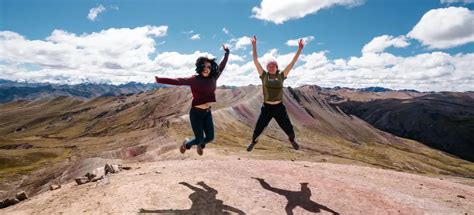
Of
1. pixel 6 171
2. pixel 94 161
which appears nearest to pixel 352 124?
pixel 6 171

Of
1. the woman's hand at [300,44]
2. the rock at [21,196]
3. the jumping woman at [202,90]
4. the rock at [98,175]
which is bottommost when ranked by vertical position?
the rock at [21,196]

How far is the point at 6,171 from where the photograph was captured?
353ft

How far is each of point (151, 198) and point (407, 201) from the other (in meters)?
9.85

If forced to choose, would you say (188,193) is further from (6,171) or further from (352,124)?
(352,124)

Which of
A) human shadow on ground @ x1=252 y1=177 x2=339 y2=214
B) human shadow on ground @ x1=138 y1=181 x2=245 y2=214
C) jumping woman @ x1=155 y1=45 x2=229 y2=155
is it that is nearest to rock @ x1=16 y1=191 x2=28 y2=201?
human shadow on ground @ x1=138 y1=181 x2=245 y2=214

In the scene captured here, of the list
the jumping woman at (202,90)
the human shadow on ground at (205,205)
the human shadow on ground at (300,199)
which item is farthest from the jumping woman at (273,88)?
the human shadow on ground at (205,205)

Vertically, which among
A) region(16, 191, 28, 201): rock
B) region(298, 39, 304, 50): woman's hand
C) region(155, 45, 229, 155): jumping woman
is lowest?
region(16, 191, 28, 201): rock

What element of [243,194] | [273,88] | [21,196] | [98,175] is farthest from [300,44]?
[21,196]

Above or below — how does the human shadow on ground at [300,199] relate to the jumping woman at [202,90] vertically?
below

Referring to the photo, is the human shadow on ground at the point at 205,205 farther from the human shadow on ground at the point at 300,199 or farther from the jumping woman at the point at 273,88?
the jumping woman at the point at 273,88

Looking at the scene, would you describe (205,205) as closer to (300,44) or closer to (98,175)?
(98,175)

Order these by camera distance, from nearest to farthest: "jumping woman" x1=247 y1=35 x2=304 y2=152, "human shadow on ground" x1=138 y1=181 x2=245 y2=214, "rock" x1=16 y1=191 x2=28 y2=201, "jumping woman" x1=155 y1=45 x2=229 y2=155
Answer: "human shadow on ground" x1=138 y1=181 x2=245 y2=214
"jumping woman" x1=155 y1=45 x2=229 y2=155
"jumping woman" x1=247 y1=35 x2=304 y2=152
"rock" x1=16 y1=191 x2=28 y2=201

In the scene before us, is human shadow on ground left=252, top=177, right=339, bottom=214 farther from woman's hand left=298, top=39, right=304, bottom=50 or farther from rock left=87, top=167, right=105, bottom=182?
rock left=87, top=167, right=105, bottom=182

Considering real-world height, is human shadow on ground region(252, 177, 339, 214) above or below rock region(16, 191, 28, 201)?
above
